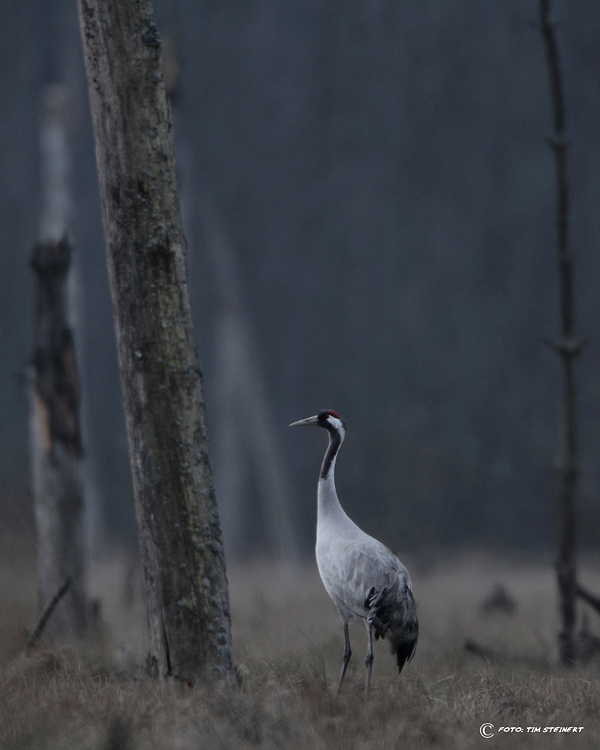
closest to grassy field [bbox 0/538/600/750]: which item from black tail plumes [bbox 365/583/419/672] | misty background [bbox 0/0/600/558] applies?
black tail plumes [bbox 365/583/419/672]

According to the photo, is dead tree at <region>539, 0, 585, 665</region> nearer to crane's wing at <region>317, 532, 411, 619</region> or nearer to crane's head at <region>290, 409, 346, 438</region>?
crane's head at <region>290, 409, 346, 438</region>

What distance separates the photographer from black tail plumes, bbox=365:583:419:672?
175 inches

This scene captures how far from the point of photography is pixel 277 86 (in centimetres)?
2528

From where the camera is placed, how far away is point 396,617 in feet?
14.7

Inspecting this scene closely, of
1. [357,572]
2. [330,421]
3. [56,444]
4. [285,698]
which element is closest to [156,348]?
[330,421]

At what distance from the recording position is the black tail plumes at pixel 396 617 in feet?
14.6

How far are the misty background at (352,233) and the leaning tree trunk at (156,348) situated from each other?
50.6 ft

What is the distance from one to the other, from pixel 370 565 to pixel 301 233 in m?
21.2

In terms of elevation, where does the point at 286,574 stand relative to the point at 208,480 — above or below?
below

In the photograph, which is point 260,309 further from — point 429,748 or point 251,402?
point 429,748

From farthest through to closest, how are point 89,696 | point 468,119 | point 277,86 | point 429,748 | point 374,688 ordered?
point 277,86 → point 468,119 → point 374,688 → point 89,696 → point 429,748

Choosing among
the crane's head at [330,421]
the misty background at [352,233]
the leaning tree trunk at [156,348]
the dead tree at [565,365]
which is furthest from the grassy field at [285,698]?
the misty background at [352,233]

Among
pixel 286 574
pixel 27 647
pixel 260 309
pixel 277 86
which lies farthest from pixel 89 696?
pixel 277 86

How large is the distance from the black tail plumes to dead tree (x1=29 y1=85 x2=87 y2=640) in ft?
11.4
